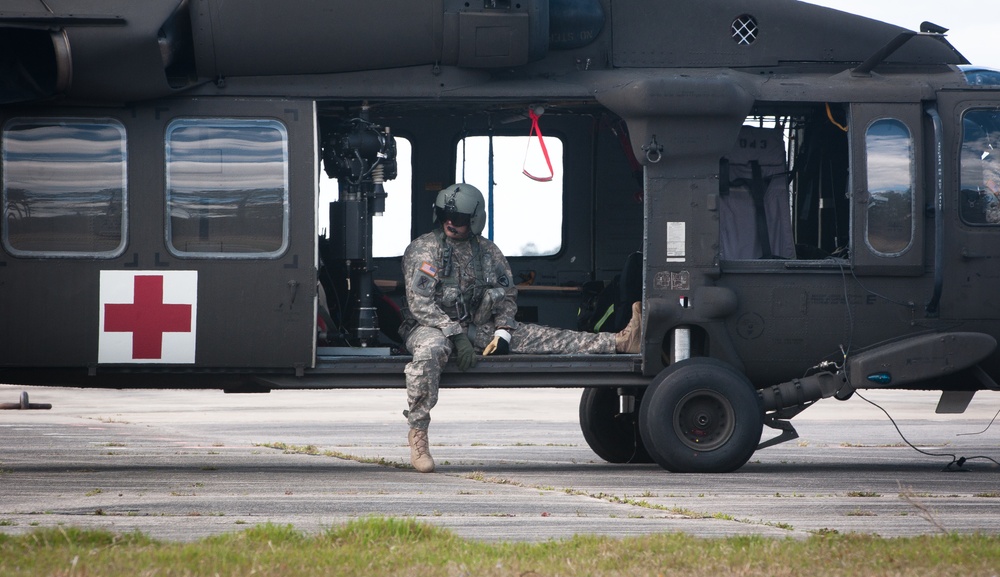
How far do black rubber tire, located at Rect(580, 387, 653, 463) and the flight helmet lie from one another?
90.5 inches

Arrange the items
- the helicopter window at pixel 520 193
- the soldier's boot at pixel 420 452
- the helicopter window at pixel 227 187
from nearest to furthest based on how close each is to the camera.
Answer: the helicopter window at pixel 227 187
the soldier's boot at pixel 420 452
the helicopter window at pixel 520 193

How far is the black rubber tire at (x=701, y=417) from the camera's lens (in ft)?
33.6

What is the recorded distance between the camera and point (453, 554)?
583cm

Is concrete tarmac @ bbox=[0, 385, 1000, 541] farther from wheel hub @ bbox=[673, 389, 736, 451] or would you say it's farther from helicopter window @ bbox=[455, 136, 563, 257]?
helicopter window @ bbox=[455, 136, 563, 257]

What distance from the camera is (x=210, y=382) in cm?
1051

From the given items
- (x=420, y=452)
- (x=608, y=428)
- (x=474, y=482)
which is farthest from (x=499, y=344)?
(x=608, y=428)

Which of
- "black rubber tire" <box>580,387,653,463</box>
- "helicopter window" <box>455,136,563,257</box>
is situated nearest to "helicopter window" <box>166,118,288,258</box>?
"helicopter window" <box>455,136,563,257</box>

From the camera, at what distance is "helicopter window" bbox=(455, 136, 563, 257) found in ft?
42.1

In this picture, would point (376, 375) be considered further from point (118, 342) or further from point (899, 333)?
point (899, 333)

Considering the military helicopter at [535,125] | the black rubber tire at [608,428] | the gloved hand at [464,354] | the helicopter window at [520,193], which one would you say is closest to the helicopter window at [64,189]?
the military helicopter at [535,125]

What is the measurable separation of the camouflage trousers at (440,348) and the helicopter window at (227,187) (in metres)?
1.32

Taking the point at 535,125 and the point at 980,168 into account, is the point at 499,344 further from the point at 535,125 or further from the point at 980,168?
the point at 980,168

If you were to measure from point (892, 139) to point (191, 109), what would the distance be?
5.48 m

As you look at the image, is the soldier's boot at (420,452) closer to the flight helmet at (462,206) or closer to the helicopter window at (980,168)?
the flight helmet at (462,206)
